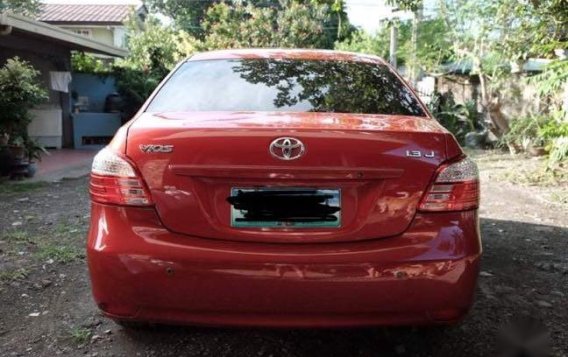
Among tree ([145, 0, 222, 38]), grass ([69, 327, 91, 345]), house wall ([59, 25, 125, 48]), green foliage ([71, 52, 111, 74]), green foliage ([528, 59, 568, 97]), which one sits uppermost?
tree ([145, 0, 222, 38])

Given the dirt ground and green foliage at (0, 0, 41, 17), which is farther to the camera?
green foliage at (0, 0, 41, 17)

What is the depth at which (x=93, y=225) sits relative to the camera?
2.65 m

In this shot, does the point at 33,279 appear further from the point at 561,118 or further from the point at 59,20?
the point at 59,20

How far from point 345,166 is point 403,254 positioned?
434mm

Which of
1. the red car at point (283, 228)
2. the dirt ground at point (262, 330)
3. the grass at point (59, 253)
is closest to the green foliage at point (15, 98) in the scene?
the dirt ground at point (262, 330)


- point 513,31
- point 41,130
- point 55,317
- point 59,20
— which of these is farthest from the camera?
point 59,20

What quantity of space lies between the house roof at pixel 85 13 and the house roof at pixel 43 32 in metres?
17.6

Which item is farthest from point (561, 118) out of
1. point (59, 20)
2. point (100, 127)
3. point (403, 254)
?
point (59, 20)

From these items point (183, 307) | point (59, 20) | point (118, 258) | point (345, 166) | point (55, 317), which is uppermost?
point (59, 20)

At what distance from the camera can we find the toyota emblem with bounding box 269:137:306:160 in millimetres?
2492

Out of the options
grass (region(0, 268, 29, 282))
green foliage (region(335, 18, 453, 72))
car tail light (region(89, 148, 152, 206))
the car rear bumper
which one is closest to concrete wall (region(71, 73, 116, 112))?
green foliage (region(335, 18, 453, 72))

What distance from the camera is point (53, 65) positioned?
47.0 feet

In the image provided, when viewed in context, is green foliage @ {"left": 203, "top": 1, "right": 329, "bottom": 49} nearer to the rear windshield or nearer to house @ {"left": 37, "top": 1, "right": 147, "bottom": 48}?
house @ {"left": 37, "top": 1, "right": 147, "bottom": 48}

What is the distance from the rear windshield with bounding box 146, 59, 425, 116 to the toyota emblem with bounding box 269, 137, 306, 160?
537 mm
